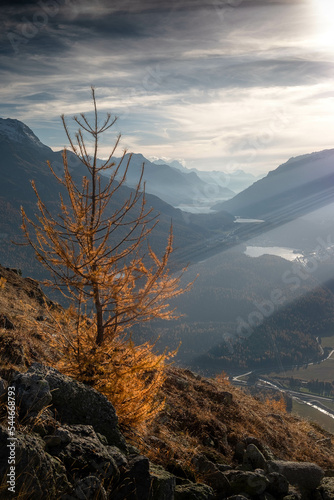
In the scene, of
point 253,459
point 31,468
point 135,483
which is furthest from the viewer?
point 253,459

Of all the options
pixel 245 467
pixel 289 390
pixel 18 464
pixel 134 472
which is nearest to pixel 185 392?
pixel 245 467

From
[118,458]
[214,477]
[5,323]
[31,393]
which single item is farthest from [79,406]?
[5,323]

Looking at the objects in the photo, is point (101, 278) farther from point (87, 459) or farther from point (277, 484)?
point (277, 484)

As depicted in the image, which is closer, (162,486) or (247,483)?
(162,486)

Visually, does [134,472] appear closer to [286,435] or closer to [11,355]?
[11,355]

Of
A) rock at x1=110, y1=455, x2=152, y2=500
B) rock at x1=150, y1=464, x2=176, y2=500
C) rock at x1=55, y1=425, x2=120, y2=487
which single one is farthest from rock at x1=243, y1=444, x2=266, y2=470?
rock at x1=55, y1=425, x2=120, y2=487

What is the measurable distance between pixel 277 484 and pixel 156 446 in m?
3.20

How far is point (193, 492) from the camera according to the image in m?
7.27

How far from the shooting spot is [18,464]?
5406 mm

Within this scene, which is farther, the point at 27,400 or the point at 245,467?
the point at 245,467

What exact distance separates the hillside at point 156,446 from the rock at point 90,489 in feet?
0.05

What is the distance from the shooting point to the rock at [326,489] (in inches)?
360

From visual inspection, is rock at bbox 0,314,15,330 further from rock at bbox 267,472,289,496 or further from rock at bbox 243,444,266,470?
rock at bbox 267,472,289,496

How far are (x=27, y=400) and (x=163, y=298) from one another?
426cm
